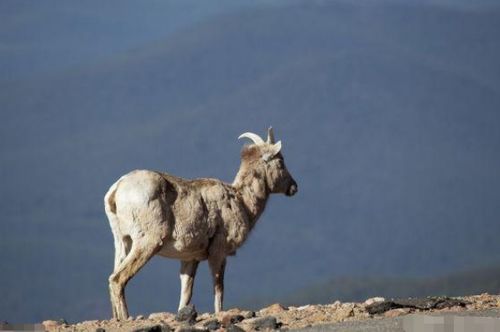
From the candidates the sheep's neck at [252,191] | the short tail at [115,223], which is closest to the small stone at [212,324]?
the short tail at [115,223]

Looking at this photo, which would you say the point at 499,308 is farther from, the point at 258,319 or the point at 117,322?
the point at 117,322

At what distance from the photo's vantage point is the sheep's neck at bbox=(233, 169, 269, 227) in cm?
2325

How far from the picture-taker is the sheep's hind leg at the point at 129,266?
20.8 meters

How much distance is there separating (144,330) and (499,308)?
5173 mm

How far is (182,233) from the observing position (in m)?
21.4

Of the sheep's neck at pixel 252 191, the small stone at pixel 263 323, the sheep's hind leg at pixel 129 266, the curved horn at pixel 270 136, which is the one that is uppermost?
the curved horn at pixel 270 136

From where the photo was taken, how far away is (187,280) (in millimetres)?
22281

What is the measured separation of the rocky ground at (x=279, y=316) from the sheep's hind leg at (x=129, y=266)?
3.88 ft

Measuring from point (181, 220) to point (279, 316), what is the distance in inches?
→ 148

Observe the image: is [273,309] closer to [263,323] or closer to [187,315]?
[187,315]

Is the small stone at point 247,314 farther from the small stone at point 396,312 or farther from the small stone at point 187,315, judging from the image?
the small stone at point 396,312

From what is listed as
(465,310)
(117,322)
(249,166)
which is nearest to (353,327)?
(465,310)

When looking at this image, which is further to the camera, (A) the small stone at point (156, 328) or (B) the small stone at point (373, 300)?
(B) the small stone at point (373, 300)

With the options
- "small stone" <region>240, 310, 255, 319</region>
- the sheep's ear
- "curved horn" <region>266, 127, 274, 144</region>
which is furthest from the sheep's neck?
"small stone" <region>240, 310, 255, 319</region>
